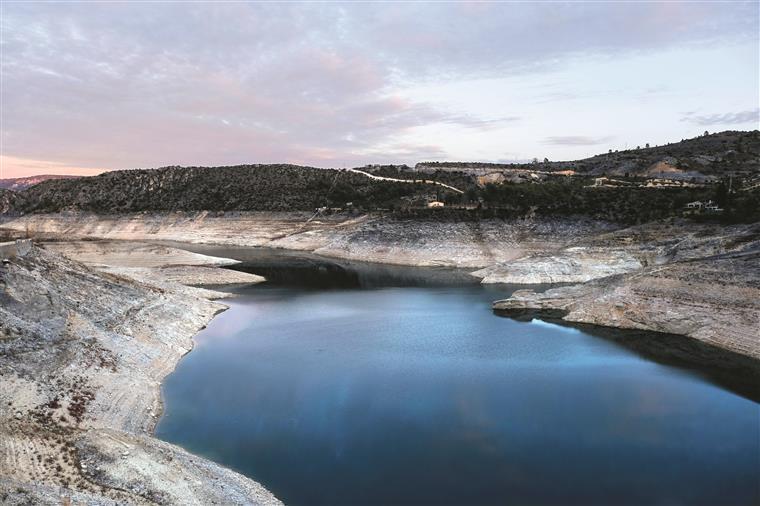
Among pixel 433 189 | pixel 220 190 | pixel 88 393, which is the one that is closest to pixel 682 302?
pixel 88 393

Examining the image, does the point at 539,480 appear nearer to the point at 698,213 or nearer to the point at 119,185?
the point at 698,213

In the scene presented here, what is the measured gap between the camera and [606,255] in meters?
47.6

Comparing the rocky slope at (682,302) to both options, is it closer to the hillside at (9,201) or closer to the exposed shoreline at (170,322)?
the exposed shoreline at (170,322)

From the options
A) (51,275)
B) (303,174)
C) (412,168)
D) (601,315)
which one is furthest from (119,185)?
(601,315)

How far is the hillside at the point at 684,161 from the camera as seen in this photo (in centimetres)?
8769

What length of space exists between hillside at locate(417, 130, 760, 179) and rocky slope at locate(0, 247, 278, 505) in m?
81.2

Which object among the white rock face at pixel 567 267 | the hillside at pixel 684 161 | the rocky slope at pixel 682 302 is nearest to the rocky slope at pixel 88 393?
the rocky slope at pixel 682 302

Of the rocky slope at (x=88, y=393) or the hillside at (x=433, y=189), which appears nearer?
the rocky slope at (x=88, y=393)

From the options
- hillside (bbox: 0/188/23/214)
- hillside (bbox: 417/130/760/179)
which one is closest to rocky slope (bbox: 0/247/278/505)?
hillside (bbox: 417/130/760/179)

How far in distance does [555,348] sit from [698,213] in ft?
97.9

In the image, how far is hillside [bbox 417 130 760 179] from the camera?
8769 cm

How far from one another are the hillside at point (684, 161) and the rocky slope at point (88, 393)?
81207 mm

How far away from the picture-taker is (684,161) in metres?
93.2

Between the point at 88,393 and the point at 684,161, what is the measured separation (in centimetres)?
9621
